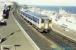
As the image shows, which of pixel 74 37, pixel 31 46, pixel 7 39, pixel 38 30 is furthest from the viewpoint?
pixel 38 30

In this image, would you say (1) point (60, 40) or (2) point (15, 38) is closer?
(2) point (15, 38)

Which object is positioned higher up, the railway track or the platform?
the platform

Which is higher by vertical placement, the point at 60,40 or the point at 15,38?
the point at 15,38

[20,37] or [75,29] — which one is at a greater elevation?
[20,37]

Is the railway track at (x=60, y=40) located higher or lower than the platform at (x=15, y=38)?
lower

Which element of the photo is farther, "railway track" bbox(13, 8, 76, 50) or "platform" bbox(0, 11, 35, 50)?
"railway track" bbox(13, 8, 76, 50)

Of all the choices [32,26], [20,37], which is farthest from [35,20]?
[20,37]

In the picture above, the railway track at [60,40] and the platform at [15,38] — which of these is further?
the railway track at [60,40]

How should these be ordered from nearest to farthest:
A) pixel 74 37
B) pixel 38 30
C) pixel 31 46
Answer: pixel 31 46
pixel 74 37
pixel 38 30

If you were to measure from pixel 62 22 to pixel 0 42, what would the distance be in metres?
8.37

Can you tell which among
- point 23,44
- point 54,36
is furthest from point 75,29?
point 23,44

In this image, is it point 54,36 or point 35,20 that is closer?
point 54,36

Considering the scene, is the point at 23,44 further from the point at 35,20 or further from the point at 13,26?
the point at 35,20

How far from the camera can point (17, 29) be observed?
56.2 feet
